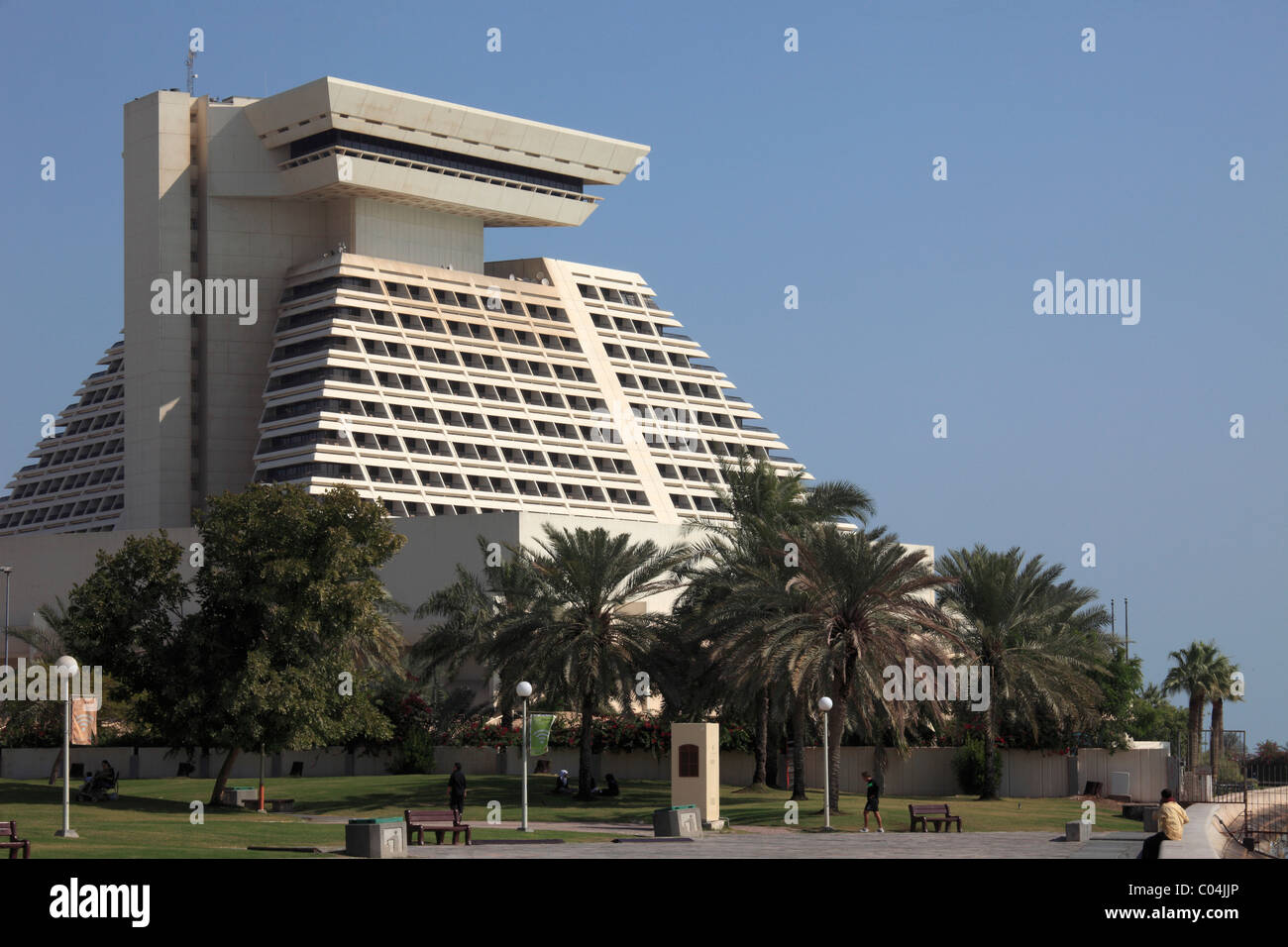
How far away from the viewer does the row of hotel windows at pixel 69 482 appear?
92.4 metres

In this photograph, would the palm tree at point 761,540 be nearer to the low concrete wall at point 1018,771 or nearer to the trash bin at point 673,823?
the low concrete wall at point 1018,771

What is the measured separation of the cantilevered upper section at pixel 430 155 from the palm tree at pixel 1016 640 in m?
47.9

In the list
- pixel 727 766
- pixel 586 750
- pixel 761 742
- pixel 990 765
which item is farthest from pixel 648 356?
pixel 586 750

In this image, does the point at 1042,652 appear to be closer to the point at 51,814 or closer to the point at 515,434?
the point at 51,814

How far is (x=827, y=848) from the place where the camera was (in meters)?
33.1

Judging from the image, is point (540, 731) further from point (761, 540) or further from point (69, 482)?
point (69, 482)

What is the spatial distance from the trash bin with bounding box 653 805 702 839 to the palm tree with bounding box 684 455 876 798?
628 centimetres

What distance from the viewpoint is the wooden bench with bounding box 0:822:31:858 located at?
25609mm

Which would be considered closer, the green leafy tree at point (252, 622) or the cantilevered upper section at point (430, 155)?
the green leafy tree at point (252, 622)

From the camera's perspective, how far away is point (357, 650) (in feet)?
168

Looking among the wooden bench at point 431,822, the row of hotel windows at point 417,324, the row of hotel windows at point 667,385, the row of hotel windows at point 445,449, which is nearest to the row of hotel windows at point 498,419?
the row of hotel windows at point 445,449

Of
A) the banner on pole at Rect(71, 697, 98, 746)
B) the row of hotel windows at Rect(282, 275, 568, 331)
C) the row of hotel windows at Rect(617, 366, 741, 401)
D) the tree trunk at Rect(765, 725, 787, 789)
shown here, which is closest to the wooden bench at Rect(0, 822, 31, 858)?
the banner on pole at Rect(71, 697, 98, 746)

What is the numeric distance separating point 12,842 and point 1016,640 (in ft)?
99.7
